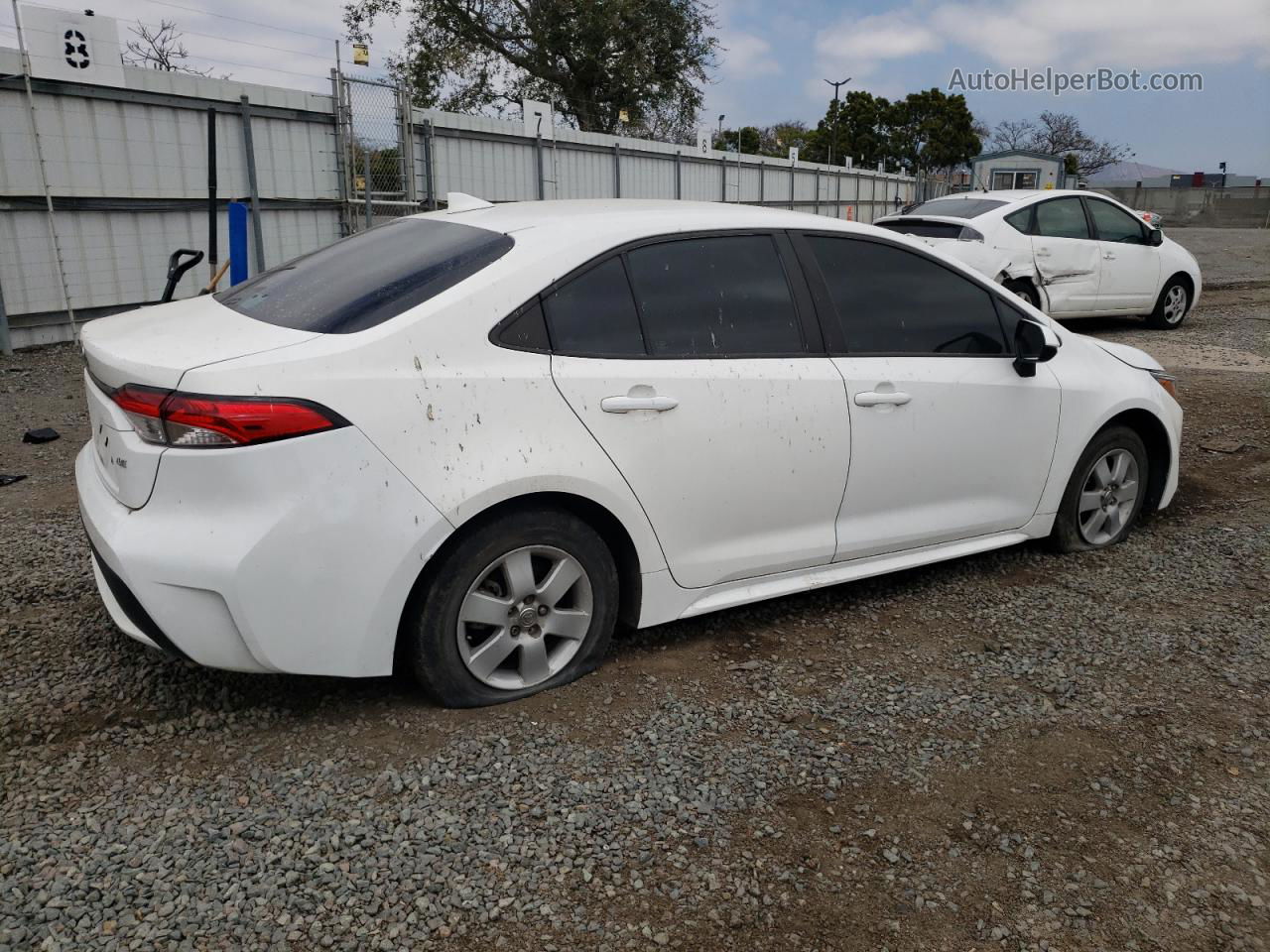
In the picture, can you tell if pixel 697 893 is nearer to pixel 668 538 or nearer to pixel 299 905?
pixel 299 905

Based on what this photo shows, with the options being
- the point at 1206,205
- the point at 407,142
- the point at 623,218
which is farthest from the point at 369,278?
the point at 1206,205

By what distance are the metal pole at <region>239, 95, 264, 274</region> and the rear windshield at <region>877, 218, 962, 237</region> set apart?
22.7ft

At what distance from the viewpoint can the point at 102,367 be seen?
3.04 m

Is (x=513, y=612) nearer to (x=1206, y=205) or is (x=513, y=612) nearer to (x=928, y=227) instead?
(x=928, y=227)

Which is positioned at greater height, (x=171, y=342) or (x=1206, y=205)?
(x=171, y=342)

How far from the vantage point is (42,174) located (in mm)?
9273

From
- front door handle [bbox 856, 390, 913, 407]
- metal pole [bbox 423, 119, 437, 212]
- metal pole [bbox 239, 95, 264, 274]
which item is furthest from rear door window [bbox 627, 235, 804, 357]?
metal pole [bbox 423, 119, 437, 212]

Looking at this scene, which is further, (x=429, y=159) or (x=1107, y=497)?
(x=429, y=159)

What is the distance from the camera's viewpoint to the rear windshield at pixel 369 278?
3.05 meters

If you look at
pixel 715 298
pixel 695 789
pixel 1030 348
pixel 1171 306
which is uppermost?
pixel 715 298

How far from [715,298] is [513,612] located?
4.25 ft

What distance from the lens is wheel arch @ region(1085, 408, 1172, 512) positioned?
15.5ft

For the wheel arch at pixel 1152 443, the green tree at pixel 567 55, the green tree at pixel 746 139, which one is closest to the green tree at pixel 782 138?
the green tree at pixel 746 139

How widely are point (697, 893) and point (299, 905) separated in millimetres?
925
